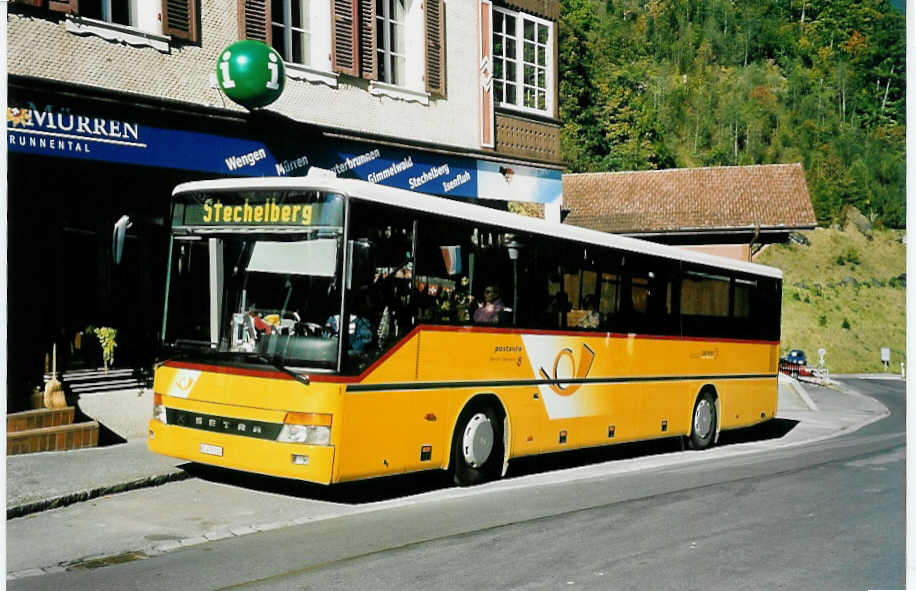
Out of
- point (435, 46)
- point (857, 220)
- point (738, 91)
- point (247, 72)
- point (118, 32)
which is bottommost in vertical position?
point (247, 72)

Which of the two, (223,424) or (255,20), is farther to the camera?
(255,20)

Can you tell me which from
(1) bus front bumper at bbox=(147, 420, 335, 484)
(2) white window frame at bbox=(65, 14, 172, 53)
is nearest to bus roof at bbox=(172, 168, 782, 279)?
(1) bus front bumper at bbox=(147, 420, 335, 484)

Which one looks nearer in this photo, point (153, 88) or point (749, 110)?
point (153, 88)

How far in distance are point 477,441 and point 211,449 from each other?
9.34 feet

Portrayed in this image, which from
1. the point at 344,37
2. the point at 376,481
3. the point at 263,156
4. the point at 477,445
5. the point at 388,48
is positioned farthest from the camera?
the point at 388,48

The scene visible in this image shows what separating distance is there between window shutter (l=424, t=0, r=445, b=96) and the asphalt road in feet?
29.6

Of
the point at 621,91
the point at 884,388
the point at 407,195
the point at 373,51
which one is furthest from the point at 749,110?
the point at 407,195

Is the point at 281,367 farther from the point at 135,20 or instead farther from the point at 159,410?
the point at 135,20

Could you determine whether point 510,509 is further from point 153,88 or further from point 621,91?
point 621,91

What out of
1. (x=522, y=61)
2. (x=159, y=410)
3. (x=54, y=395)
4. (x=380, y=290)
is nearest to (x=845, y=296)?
(x=522, y=61)

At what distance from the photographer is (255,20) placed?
614 inches

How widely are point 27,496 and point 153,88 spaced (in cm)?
654

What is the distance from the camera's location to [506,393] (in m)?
11.6

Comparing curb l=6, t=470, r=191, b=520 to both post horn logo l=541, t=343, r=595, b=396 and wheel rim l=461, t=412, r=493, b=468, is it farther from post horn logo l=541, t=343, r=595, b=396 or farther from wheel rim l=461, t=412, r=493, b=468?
post horn logo l=541, t=343, r=595, b=396
